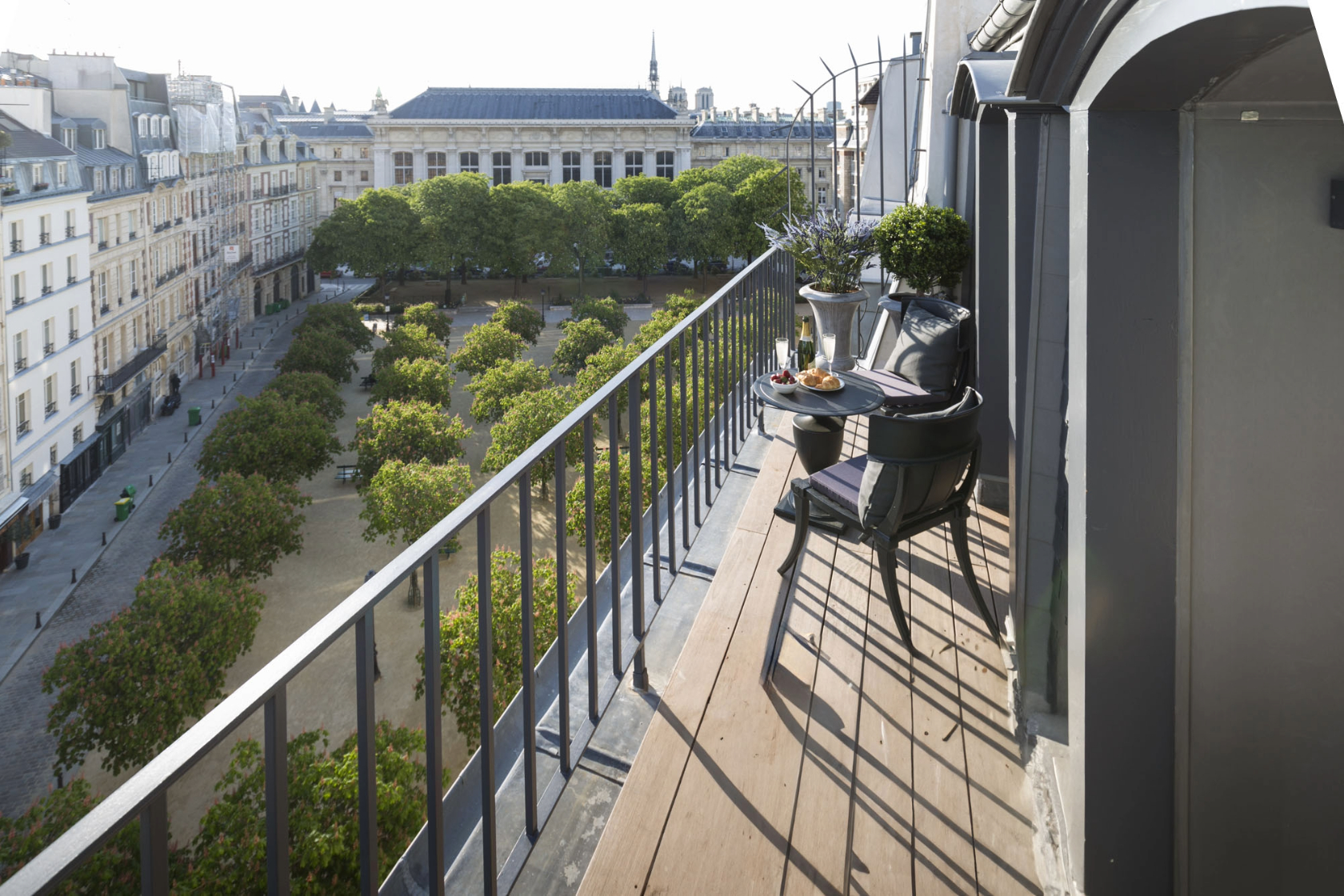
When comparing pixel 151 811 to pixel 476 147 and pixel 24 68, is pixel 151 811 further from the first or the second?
pixel 476 147

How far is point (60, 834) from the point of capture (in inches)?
261

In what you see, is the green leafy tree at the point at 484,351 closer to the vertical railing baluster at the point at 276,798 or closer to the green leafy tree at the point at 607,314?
the green leafy tree at the point at 607,314

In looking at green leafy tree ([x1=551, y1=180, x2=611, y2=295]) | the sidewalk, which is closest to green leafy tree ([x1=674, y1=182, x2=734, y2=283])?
green leafy tree ([x1=551, y1=180, x2=611, y2=295])

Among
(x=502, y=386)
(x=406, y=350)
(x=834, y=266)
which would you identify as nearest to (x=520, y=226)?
(x=406, y=350)

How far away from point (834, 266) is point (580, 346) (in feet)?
95.8

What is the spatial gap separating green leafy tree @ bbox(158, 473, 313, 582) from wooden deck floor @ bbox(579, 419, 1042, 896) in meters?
16.8

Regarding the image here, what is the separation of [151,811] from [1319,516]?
1872 mm

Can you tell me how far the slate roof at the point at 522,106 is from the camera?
2874 inches

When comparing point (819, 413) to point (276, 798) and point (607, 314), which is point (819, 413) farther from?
point (607, 314)

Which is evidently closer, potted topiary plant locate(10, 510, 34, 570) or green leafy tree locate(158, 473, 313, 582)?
green leafy tree locate(158, 473, 313, 582)

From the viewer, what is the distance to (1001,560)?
3982 millimetres

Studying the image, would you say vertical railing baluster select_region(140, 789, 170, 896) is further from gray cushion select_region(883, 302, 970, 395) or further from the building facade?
the building facade

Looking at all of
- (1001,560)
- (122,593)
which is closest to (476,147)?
(122,593)

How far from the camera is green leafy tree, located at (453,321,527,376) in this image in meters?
32.8
